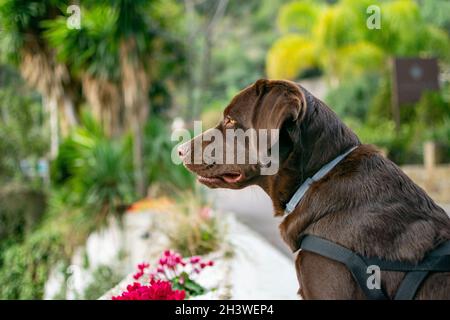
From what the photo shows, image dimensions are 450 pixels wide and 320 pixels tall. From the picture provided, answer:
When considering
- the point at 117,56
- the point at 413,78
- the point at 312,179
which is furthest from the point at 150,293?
the point at 413,78

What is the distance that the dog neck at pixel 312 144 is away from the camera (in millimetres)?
1904

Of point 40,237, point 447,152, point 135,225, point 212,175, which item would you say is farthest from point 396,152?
point 212,175

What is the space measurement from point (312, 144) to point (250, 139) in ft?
0.76

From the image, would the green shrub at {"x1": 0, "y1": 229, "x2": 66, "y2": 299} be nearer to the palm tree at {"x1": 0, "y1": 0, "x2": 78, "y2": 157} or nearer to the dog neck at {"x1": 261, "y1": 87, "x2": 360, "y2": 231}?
the palm tree at {"x1": 0, "y1": 0, "x2": 78, "y2": 157}

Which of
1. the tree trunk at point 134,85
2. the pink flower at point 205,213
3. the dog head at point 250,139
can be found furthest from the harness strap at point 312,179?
the tree trunk at point 134,85

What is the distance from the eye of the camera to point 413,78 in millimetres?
14562

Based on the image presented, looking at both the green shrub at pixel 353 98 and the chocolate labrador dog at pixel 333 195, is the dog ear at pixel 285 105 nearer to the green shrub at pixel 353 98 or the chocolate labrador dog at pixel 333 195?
the chocolate labrador dog at pixel 333 195

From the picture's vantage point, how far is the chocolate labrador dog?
170cm

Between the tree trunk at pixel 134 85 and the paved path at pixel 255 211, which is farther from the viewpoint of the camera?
the tree trunk at pixel 134 85

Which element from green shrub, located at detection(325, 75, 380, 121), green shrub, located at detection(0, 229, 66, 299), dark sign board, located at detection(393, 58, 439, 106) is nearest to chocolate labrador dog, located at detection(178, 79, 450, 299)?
green shrub, located at detection(0, 229, 66, 299)

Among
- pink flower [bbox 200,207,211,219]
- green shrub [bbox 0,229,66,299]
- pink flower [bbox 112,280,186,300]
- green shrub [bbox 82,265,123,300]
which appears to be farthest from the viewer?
green shrub [bbox 0,229,66,299]

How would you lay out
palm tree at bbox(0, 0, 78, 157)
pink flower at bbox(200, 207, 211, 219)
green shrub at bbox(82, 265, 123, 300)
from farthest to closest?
palm tree at bbox(0, 0, 78, 157) < pink flower at bbox(200, 207, 211, 219) < green shrub at bbox(82, 265, 123, 300)

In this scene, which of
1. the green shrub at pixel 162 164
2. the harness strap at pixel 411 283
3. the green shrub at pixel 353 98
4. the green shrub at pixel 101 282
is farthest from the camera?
the green shrub at pixel 353 98

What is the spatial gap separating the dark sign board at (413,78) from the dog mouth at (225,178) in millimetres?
13159
